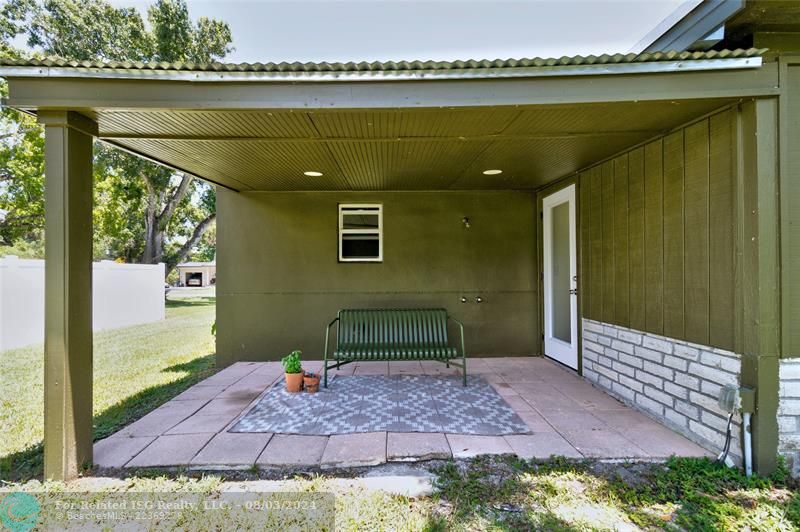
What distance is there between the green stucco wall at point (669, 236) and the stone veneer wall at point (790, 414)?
33cm

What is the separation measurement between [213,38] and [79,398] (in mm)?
13348

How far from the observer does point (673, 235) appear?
2957mm

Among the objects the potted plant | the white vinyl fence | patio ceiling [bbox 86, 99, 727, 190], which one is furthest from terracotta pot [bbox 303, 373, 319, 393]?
the white vinyl fence

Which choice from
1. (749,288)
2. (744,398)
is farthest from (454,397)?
(749,288)

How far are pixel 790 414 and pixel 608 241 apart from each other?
193 cm

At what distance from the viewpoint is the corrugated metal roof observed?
7.34ft

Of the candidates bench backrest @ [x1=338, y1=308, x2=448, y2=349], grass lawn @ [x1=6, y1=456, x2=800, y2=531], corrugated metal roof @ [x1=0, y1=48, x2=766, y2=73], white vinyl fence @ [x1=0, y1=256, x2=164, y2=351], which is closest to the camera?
grass lawn @ [x1=6, y1=456, x2=800, y2=531]

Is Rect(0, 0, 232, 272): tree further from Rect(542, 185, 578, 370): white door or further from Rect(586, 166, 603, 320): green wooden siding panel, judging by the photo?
Rect(586, 166, 603, 320): green wooden siding panel

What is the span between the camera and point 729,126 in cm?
247

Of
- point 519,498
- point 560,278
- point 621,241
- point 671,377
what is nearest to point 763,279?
point 671,377

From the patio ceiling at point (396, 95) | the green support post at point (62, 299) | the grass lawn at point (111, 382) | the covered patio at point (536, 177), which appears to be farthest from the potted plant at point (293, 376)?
the patio ceiling at point (396, 95)

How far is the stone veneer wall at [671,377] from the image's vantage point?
254cm

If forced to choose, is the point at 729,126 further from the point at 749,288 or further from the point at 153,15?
the point at 153,15

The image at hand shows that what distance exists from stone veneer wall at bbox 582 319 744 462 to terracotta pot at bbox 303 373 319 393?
3.04 m
